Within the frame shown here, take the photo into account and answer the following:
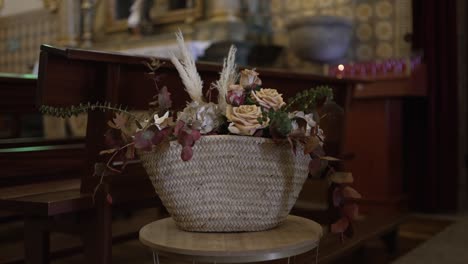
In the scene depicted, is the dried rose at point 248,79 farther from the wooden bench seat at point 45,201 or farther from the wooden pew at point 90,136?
the wooden bench seat at point 45,201

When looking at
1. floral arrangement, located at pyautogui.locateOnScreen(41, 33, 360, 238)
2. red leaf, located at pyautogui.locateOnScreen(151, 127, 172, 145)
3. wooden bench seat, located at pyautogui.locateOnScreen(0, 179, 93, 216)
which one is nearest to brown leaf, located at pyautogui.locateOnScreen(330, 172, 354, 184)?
floral arrangement, located at pyautogui.locateOnScreen(41, 33, 360, 238)

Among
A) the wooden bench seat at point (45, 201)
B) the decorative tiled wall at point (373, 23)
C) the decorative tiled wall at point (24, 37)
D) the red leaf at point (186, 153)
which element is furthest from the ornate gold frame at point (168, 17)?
the red leaf at point (186, 153)

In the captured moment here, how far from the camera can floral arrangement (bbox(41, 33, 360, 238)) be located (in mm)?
1114

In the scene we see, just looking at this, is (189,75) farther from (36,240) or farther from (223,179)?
(36,240)

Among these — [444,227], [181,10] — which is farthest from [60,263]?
[181,10]

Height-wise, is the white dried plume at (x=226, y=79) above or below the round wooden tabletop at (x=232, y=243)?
above

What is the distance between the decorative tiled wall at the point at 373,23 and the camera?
13.7 feet

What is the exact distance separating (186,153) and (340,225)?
1.17ft

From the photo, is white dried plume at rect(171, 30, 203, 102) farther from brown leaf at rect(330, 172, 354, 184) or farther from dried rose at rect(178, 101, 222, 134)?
brown leaf at rect(330, 172, 354, 184)

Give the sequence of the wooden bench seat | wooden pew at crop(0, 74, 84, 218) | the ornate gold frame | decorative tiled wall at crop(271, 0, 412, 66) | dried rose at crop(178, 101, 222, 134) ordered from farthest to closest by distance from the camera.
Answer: the ornate gold frame → decorative tiled wall at crop(271, 0, 412, 66) → wooden pew at crop(0, 74, 84, 218) → the wooden bench seat → dried rose at crop(178, 101, 222, 134)

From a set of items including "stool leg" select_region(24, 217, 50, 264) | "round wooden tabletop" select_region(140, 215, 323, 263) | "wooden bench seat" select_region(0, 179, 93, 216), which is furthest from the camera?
"stool leg" select_region(24, 217, 50, 264)

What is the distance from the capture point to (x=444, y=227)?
3.26 metres

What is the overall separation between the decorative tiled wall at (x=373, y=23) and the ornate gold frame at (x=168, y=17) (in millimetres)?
1037

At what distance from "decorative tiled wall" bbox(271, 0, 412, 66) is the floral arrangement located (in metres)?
3.16
